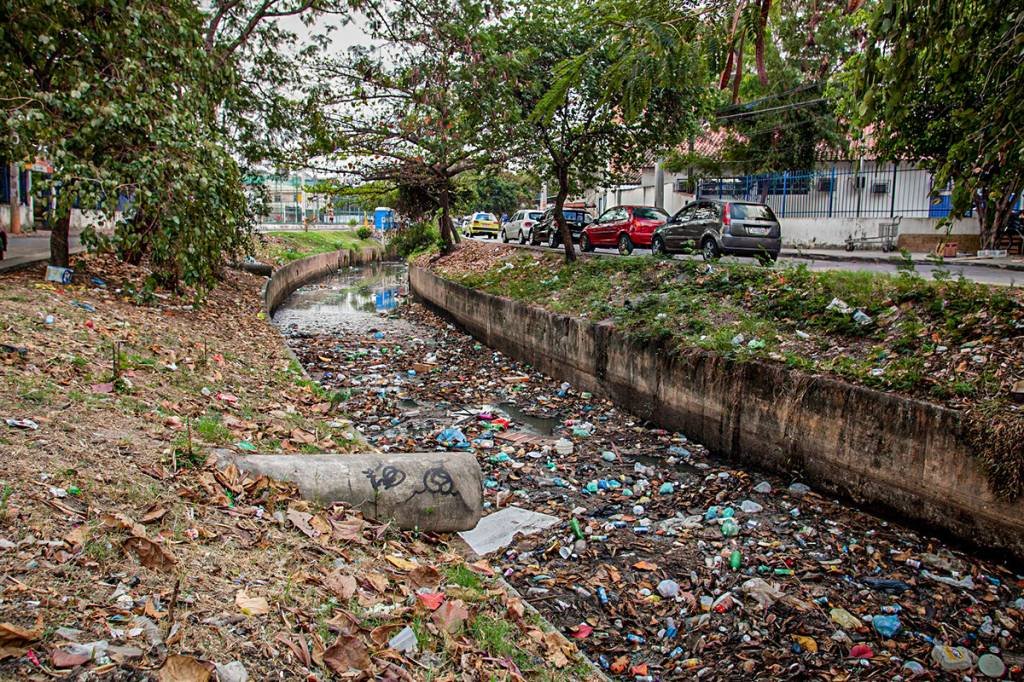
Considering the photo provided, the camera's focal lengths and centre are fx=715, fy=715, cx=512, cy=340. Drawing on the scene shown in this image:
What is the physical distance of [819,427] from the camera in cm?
652

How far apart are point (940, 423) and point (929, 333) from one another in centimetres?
152

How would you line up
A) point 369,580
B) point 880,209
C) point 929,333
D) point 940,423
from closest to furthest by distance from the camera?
point 369,580
point 940,423
point 929,333
point 880,209

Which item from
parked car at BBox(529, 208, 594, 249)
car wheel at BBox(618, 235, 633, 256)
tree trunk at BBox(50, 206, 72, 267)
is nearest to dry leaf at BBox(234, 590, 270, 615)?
tree trunk at BBox(50, 206, 72, 267)

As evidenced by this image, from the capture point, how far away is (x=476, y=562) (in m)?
4.63

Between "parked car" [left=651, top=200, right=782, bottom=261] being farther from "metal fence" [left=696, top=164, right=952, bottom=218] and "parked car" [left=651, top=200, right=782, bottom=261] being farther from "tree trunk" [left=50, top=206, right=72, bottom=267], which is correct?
"tree trunk" [left=50, top=206, right=72, bottom=267]

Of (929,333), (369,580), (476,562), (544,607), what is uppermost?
(929,333)

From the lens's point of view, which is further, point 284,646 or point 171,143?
point 171,143

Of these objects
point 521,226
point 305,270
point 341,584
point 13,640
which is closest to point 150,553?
point 13,640

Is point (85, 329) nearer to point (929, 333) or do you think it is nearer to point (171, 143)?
Answer: point (171, 143)

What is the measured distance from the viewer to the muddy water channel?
4.34m

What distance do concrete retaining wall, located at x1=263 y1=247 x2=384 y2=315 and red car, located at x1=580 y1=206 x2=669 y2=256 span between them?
9.06 metres

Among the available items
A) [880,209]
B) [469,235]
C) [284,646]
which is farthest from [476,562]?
[469,235]

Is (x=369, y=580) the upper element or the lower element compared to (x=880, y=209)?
lower

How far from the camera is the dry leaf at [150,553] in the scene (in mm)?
3031
